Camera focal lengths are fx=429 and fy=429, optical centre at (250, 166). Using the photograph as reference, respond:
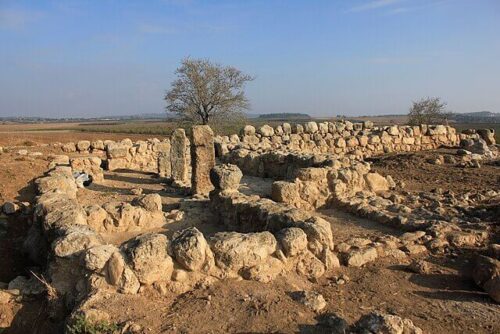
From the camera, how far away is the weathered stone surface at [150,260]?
5297 mm

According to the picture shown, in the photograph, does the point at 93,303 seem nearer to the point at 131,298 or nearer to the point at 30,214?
the point at 131,298

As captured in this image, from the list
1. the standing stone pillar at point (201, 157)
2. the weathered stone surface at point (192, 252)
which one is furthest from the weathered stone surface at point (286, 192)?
the weathered stone surface at point (192, 252)

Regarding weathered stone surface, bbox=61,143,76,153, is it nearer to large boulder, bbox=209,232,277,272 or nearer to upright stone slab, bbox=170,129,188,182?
upright stone slab, bbox=170,129,188,182

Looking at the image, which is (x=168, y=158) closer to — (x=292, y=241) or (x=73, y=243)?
(x=73, y=243)

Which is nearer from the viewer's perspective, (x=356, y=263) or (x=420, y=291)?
(x=420, y=291)

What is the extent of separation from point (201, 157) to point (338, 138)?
10.6 meters

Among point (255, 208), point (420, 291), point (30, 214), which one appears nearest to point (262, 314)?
point (420, 291)

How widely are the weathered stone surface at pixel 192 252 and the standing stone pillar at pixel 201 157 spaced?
22.5ft

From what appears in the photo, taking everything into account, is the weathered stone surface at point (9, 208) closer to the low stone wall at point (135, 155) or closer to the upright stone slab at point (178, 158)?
the upright stone slab at point (178, 158)

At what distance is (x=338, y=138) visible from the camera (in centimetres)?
2131

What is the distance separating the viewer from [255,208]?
8.31 m

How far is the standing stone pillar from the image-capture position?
12503 mm

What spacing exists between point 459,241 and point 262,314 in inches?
163

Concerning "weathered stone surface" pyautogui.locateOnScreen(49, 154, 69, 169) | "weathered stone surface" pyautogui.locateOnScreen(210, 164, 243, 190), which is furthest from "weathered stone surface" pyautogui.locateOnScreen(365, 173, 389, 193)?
"weathered stone surface" pyautogui.locateOnScreen(49, 154, 69, 169)
